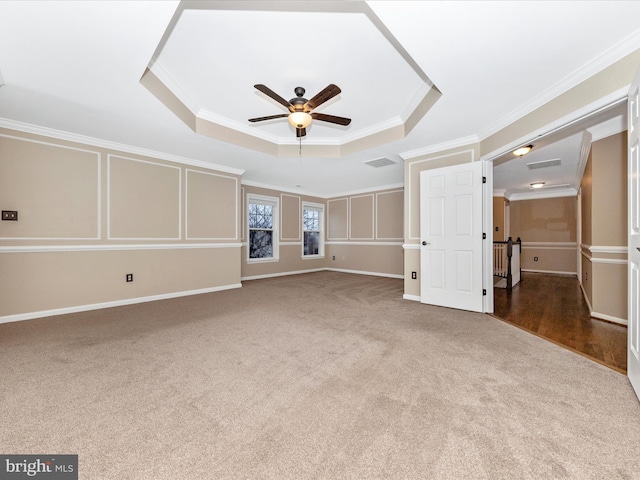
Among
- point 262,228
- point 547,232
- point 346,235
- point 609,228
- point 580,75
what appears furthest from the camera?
point 346,235

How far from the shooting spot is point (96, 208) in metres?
3.71

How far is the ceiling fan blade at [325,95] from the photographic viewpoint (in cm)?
239

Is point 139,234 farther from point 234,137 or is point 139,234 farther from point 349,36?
point 349,36

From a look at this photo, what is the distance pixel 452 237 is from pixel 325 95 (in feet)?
8.49

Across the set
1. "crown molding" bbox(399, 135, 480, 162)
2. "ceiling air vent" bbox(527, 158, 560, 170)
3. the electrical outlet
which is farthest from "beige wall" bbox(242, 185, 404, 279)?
the electrical outlet

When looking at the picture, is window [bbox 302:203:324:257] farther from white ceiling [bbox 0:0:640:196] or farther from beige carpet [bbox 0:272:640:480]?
beige carpet [bbox 0:272:640:480]

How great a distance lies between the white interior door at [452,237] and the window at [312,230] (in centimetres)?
431

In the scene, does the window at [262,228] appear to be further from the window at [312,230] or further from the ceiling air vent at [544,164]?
the ceiling air vent at [544,164]

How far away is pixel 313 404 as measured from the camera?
5.16 feet

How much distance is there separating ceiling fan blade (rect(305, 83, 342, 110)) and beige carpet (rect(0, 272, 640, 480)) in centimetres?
237

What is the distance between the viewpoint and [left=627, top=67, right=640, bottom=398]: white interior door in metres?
1.65

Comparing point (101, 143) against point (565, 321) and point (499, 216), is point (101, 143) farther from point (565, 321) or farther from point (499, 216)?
point (499, 216)

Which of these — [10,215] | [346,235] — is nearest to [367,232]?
[346,235]

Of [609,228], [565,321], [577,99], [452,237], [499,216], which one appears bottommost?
[565,321]
